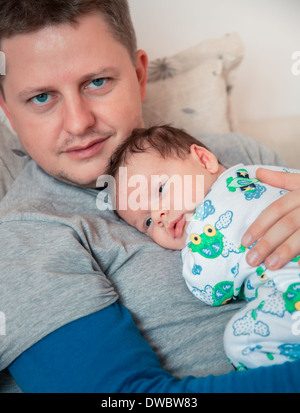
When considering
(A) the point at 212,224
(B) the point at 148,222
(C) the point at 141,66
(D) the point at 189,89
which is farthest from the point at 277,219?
(D) the point at 189,89

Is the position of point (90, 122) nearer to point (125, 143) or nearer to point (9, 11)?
point (125, 143)

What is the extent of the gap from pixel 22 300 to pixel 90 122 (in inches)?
20.2

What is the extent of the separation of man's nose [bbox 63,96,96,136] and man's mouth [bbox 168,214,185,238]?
0.35 metres

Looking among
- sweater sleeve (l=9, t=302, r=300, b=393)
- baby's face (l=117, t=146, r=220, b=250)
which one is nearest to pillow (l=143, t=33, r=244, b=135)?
baby's face (l=117, t=146, r=220, b=250)

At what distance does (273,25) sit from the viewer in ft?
7.16

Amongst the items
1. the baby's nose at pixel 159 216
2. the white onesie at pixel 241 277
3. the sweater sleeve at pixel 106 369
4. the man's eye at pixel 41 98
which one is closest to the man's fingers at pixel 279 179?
the white onesie at pixel 241 277

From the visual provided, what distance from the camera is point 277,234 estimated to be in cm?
96

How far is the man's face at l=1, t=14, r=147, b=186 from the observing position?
3.72 ft

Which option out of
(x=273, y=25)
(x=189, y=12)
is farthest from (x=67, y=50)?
(x=273, y=25)

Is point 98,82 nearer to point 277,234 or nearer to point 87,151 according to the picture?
point 87,151

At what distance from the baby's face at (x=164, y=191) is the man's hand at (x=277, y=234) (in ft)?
0.63

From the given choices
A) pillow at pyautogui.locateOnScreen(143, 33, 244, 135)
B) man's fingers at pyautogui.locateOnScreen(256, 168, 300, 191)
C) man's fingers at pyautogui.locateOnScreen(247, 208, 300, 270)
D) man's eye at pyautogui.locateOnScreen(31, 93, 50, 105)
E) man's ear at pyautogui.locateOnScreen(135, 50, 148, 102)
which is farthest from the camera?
pillow at pyautogui.locateOnScreen(143, 33, 244, 135)

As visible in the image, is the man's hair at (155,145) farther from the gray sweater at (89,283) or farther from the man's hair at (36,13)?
the man's hair at (36,13)

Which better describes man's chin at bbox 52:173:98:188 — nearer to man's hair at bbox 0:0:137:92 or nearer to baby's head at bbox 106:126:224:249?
baby's head at bbox 106:126:224:249
